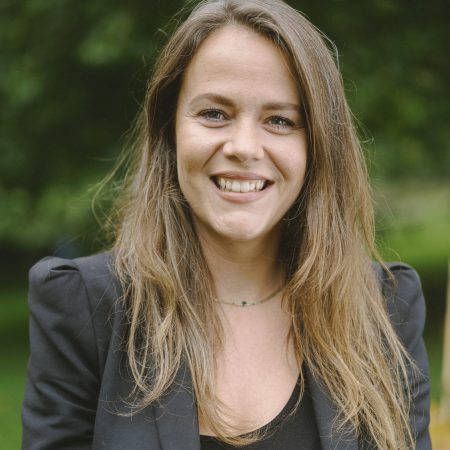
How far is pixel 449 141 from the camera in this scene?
10.6 meters

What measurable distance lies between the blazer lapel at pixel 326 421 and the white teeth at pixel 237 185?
56 cm

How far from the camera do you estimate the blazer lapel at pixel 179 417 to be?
6.87ft

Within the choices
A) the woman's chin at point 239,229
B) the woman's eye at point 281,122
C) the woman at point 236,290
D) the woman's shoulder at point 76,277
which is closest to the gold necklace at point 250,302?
the woman at point 236,290

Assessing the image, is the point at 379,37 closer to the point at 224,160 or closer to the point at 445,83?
the point at 445,83

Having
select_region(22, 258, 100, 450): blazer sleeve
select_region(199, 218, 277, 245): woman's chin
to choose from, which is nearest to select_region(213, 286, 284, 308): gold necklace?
select_region(199, 218, 277, 245): woman's chin

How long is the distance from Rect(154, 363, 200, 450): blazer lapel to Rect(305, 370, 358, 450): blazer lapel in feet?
1.15

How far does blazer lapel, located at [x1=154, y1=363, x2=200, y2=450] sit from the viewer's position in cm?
209

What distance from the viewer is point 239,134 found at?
221 cm

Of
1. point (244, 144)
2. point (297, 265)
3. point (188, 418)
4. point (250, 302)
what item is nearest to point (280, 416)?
point (188, 418)

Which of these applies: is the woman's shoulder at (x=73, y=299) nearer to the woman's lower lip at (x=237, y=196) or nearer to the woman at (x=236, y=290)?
the woman at (x=236, y=290)

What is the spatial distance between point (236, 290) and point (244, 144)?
1.71ft

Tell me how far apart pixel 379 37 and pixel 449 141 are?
342 cm

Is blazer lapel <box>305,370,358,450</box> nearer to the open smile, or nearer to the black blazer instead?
the black blazer

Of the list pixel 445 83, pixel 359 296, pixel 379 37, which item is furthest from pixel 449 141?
pixel 359 296
